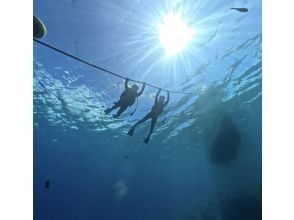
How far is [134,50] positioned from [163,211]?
Result: 1351 inches

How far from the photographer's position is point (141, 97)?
1137 cm

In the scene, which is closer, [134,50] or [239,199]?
[134,50]

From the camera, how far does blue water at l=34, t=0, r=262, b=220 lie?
7.20 metres

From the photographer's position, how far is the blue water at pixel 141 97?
7199mm

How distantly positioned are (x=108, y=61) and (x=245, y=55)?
16.6 ft

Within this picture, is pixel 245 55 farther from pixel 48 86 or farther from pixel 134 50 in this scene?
pixel 48 86

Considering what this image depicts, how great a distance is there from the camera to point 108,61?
8461 millimetres
